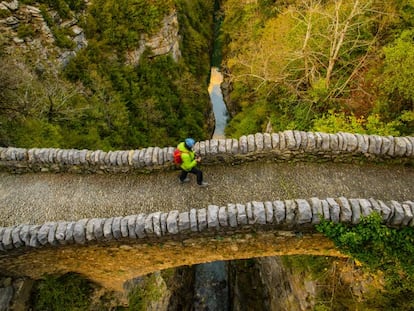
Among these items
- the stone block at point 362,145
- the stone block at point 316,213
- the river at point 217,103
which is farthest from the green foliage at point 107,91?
the stone block at point 362,145

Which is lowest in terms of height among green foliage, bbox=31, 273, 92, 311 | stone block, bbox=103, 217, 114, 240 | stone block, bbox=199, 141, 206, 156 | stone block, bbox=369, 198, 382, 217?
green foliage, bbox=31, 273, 92, 311

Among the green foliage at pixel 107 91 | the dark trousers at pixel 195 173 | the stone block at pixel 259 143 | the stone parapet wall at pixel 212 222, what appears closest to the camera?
the stone parapet wall at pixel 212 222

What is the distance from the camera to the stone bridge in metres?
7.59

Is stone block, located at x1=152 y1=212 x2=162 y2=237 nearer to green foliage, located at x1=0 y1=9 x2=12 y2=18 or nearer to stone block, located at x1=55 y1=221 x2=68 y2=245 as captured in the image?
stone block, located at x1=55 y1=221 x2=68 y2=245

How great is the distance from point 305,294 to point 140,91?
2122 centimetres

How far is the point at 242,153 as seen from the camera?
32.7ft

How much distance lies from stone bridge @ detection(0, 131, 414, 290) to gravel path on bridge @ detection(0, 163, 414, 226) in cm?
3

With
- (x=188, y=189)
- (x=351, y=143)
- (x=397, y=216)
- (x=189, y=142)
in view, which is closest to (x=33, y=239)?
(x=188, y=189)

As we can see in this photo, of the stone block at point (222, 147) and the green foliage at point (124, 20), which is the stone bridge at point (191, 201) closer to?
the stone block at point (222, 147)

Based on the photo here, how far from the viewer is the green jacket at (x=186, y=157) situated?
8.98 meters

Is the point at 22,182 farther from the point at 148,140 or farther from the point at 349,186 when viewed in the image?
the point at 148,140

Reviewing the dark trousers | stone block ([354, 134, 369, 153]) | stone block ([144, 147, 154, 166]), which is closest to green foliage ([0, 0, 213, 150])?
stone block ([144, 147, 154, 166])

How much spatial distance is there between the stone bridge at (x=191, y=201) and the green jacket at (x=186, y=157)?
81cm

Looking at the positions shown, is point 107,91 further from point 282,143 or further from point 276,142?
point 282,143
